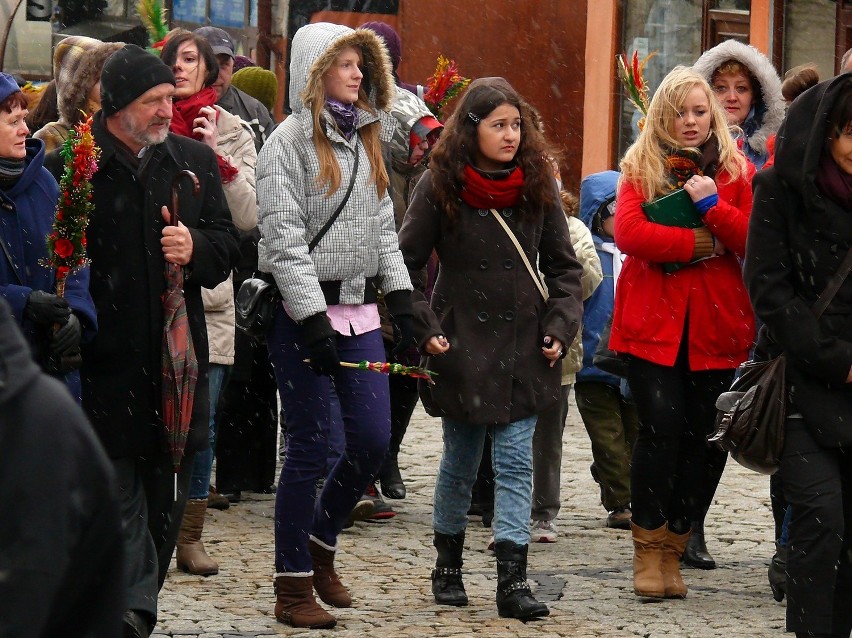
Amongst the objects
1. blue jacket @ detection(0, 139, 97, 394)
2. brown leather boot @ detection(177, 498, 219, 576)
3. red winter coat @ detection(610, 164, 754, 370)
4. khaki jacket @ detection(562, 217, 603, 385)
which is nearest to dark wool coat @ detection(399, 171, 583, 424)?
red winter coat @ detection(610, 164, 754, 370)

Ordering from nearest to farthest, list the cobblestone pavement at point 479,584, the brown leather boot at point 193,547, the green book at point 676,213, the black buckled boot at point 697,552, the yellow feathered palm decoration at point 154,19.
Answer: the cobblestone pavement at point 479,584 → the green book at point 676,213 → the brown leather boot at point 193,547 → the black buckled boot at point 697,552 → the yellow feathered palm decoration at point 154,19

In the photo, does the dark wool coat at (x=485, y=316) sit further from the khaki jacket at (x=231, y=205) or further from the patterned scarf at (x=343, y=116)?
the khaki jacket at (x=231, y=205)

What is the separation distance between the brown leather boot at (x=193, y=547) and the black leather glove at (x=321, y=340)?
134 cm

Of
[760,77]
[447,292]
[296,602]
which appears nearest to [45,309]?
[296,602]

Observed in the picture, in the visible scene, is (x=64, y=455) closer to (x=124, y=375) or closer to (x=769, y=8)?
(x=124, y=375)

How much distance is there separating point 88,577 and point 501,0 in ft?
60.5

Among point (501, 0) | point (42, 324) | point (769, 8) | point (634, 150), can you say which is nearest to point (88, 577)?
point (42, 324)

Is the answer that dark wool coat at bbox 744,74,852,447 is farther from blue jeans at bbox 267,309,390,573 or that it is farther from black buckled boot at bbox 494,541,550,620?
blue jeans at bbox 267,309,390,573

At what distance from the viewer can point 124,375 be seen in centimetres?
593

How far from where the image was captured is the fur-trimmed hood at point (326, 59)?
6.68 metres

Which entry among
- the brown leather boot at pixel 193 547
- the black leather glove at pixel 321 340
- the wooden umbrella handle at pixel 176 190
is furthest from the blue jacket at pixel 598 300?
the wooden umbrella handle at pixel 176 190

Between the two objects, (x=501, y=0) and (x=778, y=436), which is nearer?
(x=778, y=436)

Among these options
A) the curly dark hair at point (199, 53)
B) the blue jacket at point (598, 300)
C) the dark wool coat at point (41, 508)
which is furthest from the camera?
the blue jacket at point (598, 300)

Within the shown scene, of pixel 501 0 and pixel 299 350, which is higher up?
pixel 501 0
